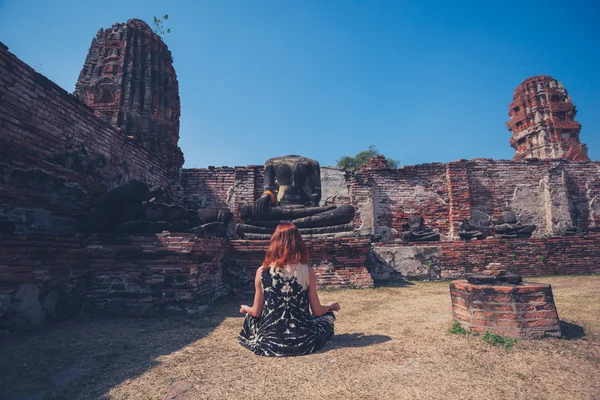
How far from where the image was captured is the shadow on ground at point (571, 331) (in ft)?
9.21

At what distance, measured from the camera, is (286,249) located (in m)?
2.63

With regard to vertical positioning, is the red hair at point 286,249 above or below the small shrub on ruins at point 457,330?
above

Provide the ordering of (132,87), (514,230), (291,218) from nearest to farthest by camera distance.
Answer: (291,218)
(514,230)
(132,87)

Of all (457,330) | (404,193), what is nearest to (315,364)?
(457,330)

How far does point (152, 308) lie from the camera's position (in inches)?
159

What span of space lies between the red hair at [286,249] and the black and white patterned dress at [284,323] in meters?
0.08

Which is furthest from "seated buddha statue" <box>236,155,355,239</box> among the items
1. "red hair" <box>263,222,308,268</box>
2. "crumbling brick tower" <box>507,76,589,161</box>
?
"crumbling brick tower" <box>507,76,589,161</box>

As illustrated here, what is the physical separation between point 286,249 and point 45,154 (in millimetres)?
4418

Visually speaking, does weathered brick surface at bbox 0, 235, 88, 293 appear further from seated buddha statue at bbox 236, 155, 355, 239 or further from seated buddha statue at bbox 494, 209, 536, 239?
seated buddha statue at bbox 494, 209, 536, 239

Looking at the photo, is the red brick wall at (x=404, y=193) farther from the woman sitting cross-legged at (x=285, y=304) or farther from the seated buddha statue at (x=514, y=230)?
the woman sitting cross-legged at (x=285, y=304)

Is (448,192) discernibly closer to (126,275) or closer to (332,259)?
(332,259)

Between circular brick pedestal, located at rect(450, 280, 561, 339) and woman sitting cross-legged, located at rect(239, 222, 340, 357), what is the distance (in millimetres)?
1514

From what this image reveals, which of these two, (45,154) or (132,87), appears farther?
(132,87)

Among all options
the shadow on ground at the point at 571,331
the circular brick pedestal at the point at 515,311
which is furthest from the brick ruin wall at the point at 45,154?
the shadow on ground at the point at 571,331
